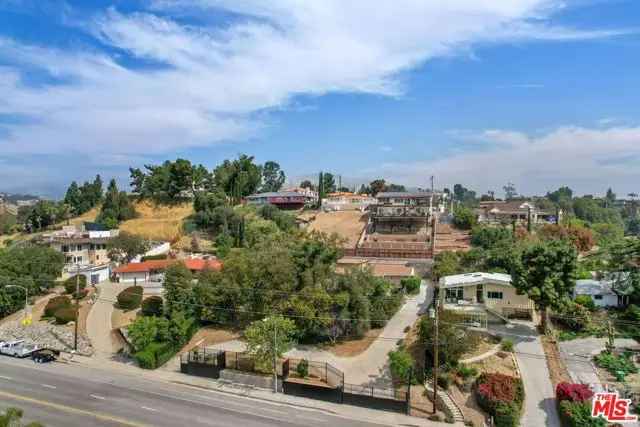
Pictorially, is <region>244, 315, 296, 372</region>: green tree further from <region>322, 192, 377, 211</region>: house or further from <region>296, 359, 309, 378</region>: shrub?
<region>322, 192, 377, 211</region>: house

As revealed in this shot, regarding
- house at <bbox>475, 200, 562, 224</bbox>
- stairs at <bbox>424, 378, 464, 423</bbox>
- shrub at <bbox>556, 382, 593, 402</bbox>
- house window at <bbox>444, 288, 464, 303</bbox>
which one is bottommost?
stairs at <bbox>424, 378, 464, 423</bbox>

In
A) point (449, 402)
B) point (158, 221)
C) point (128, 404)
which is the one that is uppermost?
point (158, 221)

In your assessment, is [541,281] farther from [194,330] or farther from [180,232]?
[180,232]

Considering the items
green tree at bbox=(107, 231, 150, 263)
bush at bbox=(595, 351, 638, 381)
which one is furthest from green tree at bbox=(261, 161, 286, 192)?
bush at bbox=(595, 351, 638, 381)

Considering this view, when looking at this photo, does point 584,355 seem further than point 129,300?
No

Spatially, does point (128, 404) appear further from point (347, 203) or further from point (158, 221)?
point (347, 203)

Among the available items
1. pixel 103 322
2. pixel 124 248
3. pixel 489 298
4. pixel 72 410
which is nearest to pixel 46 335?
pixel 103 322
